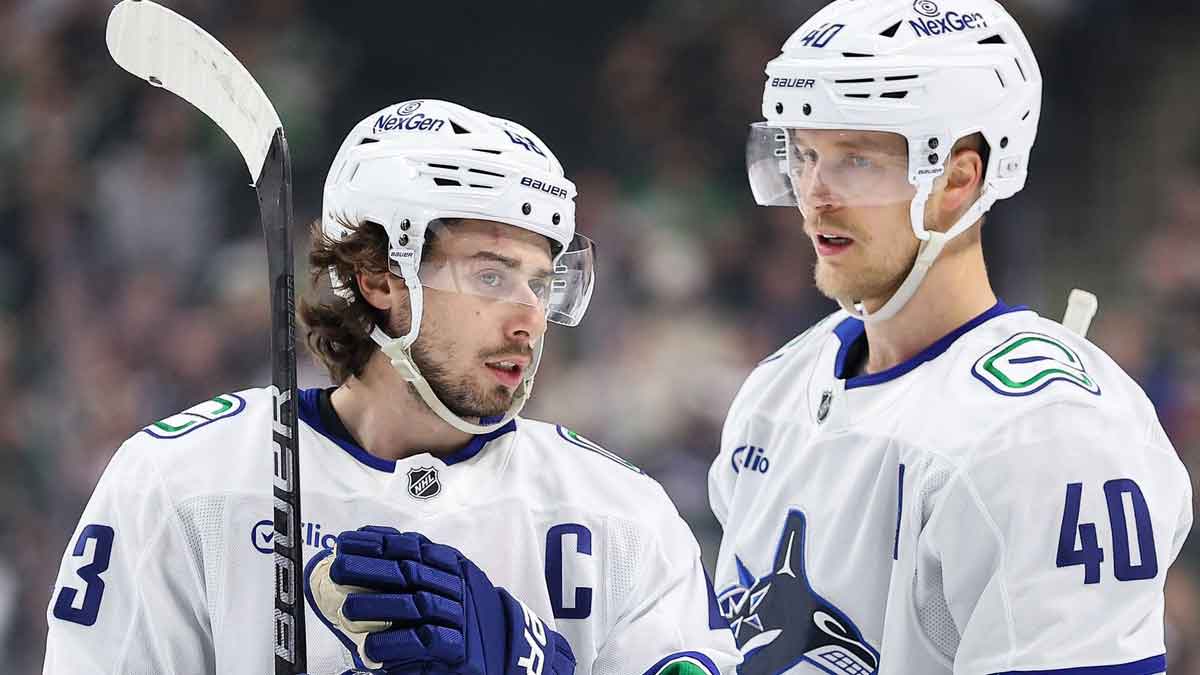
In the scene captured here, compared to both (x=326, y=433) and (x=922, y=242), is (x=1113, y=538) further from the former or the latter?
(x=326, y=433)

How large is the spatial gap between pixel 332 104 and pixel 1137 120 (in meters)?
2.68

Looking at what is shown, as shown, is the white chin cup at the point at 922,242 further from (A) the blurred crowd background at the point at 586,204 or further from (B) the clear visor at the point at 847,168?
(A) the blurred crowd background at the point at 586,204

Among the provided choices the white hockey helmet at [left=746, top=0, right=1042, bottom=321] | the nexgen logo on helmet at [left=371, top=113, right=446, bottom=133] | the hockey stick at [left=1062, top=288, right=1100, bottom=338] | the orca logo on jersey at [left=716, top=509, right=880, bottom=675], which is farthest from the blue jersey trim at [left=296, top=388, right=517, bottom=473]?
the hockey stick at [left=1062, top=288, right=1100, bottom=338]

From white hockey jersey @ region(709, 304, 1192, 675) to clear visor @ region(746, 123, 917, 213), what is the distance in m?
0.23

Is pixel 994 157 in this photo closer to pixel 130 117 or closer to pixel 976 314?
pixel 976 314

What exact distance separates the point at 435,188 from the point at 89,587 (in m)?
0.61

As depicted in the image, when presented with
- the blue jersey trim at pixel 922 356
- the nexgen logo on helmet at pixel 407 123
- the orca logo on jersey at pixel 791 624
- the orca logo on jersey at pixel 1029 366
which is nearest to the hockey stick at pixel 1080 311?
the blue jersey trim at pixel 922 356

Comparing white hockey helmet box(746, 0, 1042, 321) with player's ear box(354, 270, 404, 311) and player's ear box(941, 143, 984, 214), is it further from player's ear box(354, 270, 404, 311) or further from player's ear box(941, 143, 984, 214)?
player's ear box(354, 270, 404, 311)

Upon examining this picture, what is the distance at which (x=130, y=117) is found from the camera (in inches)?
197

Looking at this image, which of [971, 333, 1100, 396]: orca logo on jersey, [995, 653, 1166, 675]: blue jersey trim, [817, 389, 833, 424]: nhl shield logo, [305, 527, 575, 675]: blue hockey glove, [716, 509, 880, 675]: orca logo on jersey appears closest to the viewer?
[305, 527, 575, 675]: blue hockey glove

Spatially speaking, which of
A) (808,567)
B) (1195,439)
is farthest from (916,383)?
(1195,439)

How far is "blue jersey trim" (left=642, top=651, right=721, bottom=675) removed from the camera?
1.74 m

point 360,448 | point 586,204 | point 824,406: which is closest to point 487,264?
point 360,448

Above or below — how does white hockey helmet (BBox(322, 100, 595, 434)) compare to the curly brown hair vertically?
above
